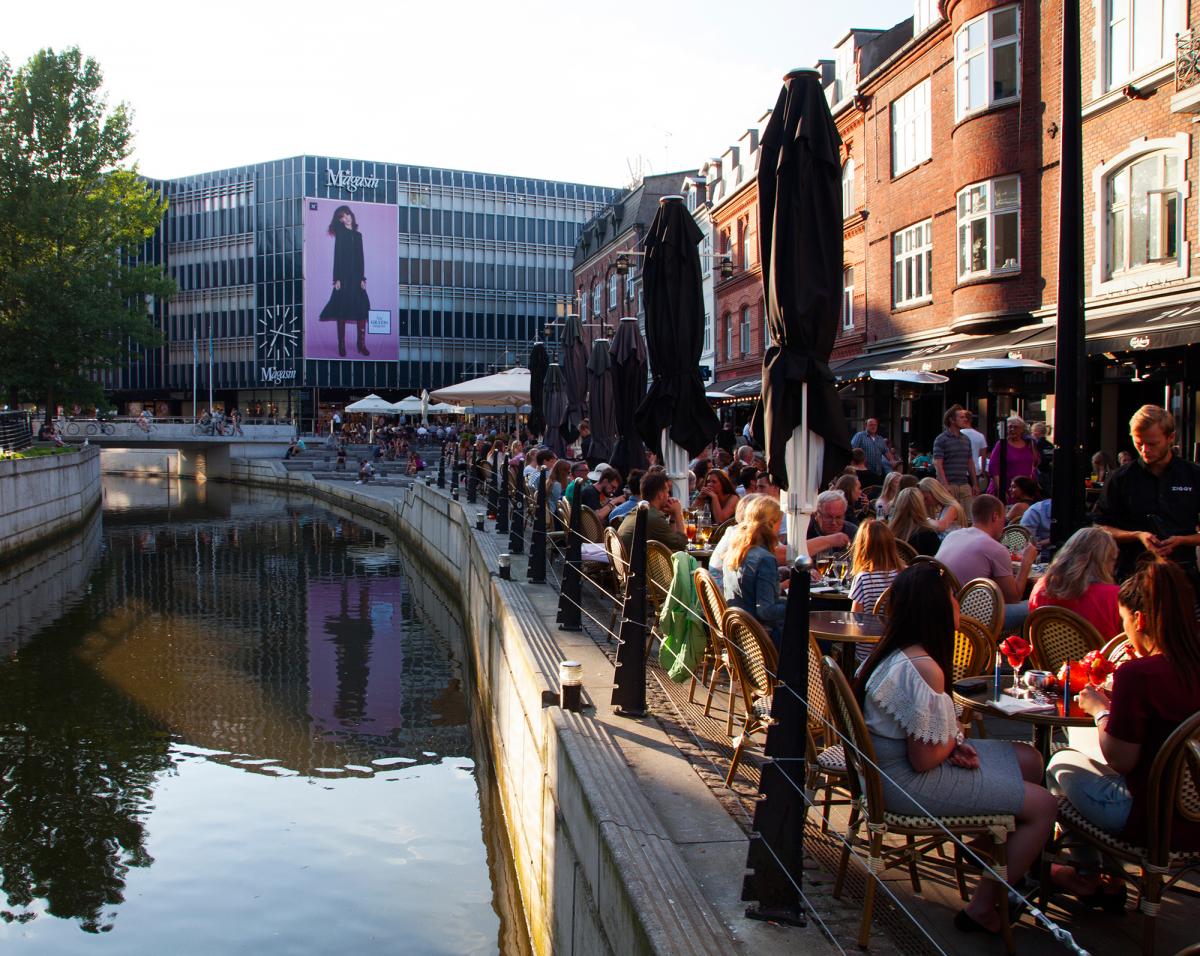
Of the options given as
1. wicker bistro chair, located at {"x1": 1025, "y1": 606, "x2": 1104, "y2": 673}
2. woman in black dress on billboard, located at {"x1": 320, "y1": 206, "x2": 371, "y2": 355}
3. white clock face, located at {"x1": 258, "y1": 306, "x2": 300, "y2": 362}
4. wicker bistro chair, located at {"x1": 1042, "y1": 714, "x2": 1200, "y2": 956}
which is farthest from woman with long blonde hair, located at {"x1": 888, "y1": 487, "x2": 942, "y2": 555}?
white clock face, located at {"x1": 258, "y1": 306, "x2": 300, "y2": 362}

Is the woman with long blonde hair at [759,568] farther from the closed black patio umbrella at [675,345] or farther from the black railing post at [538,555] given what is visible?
the black railing post at [538,555]

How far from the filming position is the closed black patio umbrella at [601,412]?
56.2 feet

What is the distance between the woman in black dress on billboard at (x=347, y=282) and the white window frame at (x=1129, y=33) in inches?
2695

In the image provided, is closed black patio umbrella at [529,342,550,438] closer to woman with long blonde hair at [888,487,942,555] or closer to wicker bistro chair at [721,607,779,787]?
woman with long blonde hair at [888,487,942,555]

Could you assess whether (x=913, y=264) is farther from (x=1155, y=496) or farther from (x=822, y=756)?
(x=822, y=756)

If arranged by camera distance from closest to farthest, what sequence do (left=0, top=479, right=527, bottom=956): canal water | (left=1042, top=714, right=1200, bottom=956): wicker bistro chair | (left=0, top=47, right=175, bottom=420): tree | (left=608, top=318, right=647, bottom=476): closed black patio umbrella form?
(left=1042, top=714, right=1200, bottom=956): wicker bistro chair
(left=0, top=479, right=527, bottom=956): canal water
(left=608, top=318, right=647, bottom=476): closed black patio umbrella
(left=0, top=47, right=175, bottom=420): tree

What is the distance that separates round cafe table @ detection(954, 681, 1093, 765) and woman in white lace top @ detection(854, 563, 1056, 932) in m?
0.42

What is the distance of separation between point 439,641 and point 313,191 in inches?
2735

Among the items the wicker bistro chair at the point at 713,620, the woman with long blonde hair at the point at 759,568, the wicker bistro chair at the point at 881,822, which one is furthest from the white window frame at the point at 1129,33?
the wicker bistro chair at the point at 881,822

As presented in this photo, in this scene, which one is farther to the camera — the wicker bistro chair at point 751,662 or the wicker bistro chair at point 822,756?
the wicker bistro chair at point 751,662

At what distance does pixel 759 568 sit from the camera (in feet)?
21.8

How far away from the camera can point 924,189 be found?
21031 millimetres

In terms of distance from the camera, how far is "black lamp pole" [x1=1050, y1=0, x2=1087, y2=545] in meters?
7.63

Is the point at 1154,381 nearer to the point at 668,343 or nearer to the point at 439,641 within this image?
the point at 668,343
